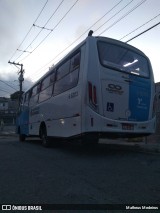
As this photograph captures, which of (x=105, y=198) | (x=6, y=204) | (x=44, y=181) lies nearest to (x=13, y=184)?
(x=44, y=181)

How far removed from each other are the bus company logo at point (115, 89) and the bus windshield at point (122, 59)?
596 millimetres

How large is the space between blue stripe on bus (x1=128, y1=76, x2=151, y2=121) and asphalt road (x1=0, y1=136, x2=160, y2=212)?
163 centimetres

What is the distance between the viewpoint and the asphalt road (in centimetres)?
492

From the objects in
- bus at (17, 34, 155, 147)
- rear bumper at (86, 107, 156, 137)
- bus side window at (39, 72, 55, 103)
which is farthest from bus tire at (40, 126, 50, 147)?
rear bumper at (86, 107, 156, 137)

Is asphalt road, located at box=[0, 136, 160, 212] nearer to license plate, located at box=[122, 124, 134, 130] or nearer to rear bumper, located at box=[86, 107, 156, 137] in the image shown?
rear bumper, located at box=[86, 107, 156, 137]

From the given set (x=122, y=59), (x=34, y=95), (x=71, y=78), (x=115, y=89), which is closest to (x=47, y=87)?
(x=34, y=95)

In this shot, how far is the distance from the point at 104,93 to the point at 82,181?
12.1 feet

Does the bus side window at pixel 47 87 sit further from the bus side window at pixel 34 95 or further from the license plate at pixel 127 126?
the license plate at pixel 127 126

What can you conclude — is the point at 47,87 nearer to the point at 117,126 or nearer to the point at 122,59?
the point at 122,59

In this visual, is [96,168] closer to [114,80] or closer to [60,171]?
[60,171]

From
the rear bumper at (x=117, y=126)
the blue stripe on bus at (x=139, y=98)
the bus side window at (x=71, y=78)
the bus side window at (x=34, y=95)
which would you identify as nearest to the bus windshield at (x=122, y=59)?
the blue stripe on bus at (x=139, y=98)

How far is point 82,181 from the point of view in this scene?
6090 mm

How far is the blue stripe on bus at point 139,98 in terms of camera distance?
9836 mm

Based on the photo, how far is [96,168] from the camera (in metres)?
7.46
